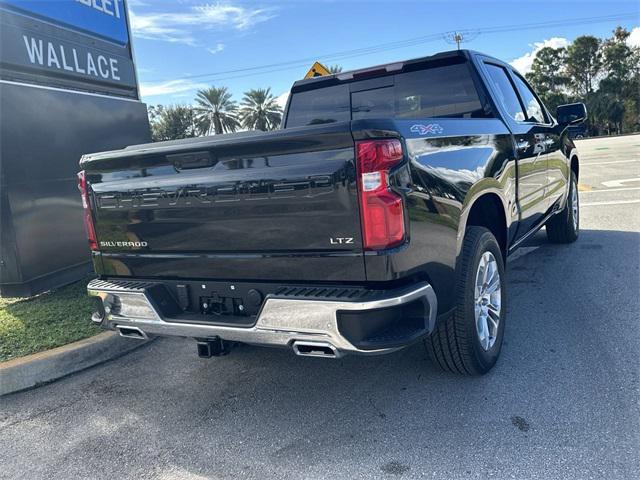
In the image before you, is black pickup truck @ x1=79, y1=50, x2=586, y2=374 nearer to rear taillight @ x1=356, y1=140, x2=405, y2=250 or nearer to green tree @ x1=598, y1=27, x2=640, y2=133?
rear taillight @ x1=356, y1=140, x2=405, y2=250

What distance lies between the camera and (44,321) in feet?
15.6

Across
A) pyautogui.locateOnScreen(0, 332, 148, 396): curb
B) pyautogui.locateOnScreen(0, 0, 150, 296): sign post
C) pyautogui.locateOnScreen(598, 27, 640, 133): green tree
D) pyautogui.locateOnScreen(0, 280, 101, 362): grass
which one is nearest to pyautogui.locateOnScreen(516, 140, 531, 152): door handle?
pyautogui.locateOnScreen(0, 332, 148, 396): curb

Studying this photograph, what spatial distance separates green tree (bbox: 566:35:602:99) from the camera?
58.2 m

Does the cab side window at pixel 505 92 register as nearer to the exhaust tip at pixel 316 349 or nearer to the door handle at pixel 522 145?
the door handle at pixel 522 145

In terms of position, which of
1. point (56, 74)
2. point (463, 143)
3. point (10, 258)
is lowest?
point (10, 258)

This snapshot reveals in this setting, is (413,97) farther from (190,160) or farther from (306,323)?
(306,323)

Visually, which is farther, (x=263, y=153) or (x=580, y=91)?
(x=580, y=91)

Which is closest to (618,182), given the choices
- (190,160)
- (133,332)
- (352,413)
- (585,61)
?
(352,413)

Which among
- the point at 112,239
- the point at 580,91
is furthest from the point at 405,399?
the point at 580,91

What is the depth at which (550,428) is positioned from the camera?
108 inches

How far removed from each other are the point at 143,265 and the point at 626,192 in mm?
9872

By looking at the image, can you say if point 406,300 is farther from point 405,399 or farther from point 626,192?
point 626,192

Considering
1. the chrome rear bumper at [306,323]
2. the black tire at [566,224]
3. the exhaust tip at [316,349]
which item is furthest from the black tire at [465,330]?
the black tire at [566,224]

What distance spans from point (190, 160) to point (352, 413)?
5.51 feet
